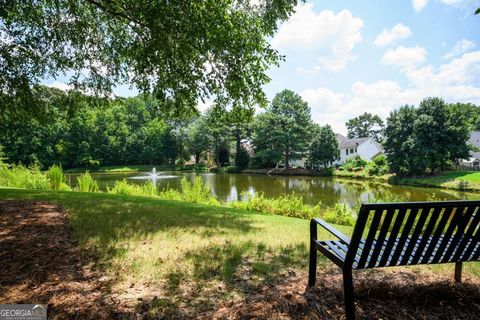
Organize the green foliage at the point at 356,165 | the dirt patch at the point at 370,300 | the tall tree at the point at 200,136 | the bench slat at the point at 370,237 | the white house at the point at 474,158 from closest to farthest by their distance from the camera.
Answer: the bench slat at the point at 370,237 < the dirt patch at the point at 370,300 < the white house at the point at 474,158 < the green foliage at the point at 356,165 < the tall tree at the point at 200,136

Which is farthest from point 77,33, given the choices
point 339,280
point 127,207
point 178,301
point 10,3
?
point 339,280

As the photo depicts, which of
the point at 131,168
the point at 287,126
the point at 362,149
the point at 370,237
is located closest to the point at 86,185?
the point at 370,237

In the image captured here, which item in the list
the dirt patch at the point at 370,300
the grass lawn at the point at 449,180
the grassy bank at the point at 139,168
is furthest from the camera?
the grassy bank at the point at 139,168

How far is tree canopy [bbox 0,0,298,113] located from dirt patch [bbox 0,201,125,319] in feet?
12.1

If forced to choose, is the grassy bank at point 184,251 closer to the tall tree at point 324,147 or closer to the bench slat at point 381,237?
the bench slat at point 381,237

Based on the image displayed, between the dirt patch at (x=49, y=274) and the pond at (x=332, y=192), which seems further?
the pond at (x=332, y=192)

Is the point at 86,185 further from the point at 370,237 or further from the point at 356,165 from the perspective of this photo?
the point at 356,165

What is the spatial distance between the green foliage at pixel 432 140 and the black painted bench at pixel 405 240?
2817 centimetres

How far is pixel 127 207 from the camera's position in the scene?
738 cm

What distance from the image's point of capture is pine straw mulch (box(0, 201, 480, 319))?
241cm

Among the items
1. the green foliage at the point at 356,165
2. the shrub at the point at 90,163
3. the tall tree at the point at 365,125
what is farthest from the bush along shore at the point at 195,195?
the tall tree at the point at 365,125

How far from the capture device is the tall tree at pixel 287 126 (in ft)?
132

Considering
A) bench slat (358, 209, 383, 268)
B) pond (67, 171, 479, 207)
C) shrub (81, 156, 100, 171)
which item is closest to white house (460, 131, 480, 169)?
pond (67, 171, 479, 207)

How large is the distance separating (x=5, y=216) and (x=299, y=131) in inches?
1503
